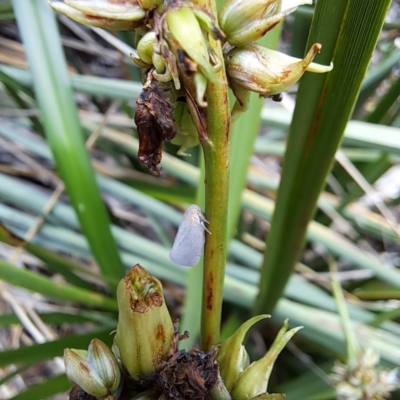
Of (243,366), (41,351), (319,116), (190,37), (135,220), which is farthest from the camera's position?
(135,220)

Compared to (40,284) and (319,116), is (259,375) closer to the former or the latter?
(319,116)

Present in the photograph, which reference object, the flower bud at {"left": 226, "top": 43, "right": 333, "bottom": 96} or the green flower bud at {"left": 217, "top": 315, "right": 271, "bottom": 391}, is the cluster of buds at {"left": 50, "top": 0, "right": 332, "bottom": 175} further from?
the green flower bud at {"left": 217, "top": 315, "right": 271, "bottom": 391}

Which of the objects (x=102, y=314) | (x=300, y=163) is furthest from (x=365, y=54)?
(x=102, y=314)

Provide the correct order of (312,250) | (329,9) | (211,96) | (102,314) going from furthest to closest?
(312,250) < (102,314) < (329,9) < (211,96)

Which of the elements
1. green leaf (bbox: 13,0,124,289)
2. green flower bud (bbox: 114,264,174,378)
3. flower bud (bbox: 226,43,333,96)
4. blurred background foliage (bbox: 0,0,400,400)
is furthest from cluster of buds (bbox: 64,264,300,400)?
green leaf (bbox: 13,0,124,289)

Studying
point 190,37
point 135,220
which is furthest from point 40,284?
point 135,220

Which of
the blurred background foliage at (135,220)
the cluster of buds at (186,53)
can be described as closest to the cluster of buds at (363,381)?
the blurred background foliage at (135,220)

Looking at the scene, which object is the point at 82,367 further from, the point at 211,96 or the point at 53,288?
the point at 53,288
